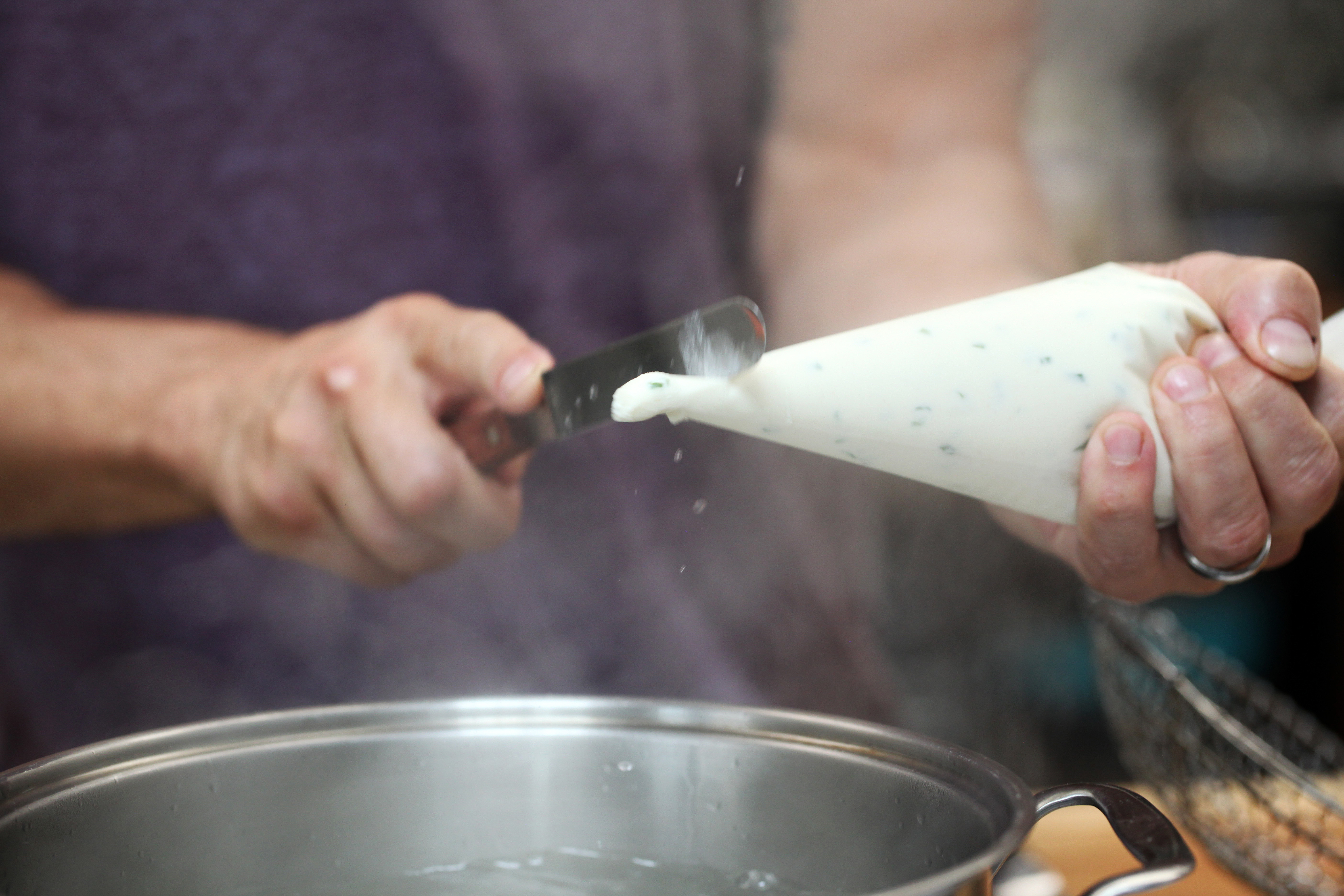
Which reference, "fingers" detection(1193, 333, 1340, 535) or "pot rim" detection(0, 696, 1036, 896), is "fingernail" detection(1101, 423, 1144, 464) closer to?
"fingers" detection(1193, 333, 1340, 535)

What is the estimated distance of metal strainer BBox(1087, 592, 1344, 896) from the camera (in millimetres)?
624

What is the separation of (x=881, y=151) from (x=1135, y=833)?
0.88 meters

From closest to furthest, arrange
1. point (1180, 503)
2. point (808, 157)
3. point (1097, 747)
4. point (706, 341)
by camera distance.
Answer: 1. point (706, 341)
2. point (1180, 503)
3. point (808, 157)
4. point (1097, 747)

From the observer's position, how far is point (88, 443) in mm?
900

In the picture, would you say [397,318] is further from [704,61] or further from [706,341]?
[704,61]

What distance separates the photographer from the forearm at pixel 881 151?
3.42 feet

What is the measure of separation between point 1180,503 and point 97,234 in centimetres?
92

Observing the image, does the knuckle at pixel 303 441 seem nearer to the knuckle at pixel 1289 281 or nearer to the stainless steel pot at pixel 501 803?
the stainless steel pot at pixel 501 803

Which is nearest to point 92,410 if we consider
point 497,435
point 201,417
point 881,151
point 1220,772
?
point 201,417

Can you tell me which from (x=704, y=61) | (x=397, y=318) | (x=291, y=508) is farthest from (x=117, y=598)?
(x=704, y=61)

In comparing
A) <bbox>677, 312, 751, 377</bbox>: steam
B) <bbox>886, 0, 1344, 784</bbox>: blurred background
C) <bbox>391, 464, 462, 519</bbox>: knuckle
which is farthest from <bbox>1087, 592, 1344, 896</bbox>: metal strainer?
<bbox>886, 0, 1344, 784</bbox>: blurred background

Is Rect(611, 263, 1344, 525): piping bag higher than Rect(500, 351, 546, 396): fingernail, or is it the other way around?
Rect(500, 351, 546, 396): fingernail

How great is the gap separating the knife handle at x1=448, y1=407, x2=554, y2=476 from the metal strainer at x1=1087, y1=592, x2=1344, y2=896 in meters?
0.44

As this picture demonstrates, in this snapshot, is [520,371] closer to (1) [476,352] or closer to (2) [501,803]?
(1) [476,352]
